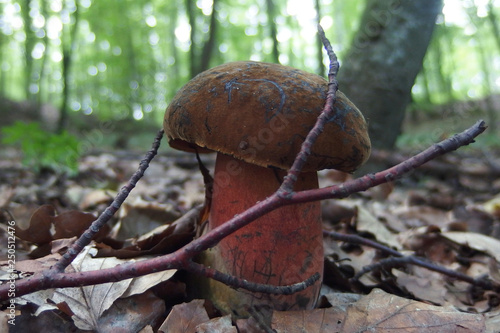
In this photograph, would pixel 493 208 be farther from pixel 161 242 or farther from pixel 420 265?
pixel 161 242

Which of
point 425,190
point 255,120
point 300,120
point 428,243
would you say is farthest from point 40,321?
point 425,190

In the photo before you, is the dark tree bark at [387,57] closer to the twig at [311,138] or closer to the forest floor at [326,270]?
the forest floor at [326,270]

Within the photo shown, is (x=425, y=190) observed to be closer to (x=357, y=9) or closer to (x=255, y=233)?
(x=255, y=233)

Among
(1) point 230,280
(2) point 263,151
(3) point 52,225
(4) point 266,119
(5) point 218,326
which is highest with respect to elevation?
(4) point 266,119

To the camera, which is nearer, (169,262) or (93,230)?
(169,262)

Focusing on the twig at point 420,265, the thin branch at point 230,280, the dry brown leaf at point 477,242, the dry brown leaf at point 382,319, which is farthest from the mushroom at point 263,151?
the dry brown leaf at point 477,242

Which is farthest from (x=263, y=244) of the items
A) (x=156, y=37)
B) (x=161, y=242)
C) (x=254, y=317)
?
(x=156, y=37)

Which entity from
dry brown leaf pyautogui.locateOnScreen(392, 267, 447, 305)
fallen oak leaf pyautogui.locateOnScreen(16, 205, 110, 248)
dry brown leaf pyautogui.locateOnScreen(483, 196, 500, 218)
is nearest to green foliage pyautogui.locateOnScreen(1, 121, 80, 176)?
fallen oak leaf pyautogui.locateOnScreen(16, 205, 110, 248)
